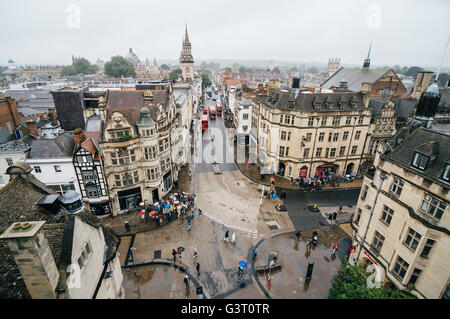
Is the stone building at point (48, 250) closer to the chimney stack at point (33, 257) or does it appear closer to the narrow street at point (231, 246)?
the chimney stack at point (33, 257)

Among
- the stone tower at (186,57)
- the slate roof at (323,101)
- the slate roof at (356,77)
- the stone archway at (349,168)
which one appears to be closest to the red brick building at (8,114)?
the slate roof at (323,101)

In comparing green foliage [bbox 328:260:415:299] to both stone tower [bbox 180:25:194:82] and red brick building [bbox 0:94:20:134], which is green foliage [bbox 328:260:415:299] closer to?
red brick building [bbox 0:94:20:134]

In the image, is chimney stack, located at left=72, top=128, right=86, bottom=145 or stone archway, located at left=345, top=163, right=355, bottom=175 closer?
chimney stack, located at left=72, top=128, right=86, bottom=145

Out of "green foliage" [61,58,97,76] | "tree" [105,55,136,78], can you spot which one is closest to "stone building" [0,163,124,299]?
"tree" [105,55,136,78]

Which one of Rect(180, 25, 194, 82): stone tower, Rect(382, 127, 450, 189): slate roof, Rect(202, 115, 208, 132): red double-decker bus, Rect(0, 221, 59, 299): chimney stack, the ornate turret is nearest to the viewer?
Rect(0, 221, 59, 299): chimney stack

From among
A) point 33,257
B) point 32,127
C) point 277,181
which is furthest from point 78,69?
point 33,257

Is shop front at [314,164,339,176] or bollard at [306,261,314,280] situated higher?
shop front at [314,164,339,176]

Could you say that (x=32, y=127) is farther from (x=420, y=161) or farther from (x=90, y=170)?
(x=420, y=161)
